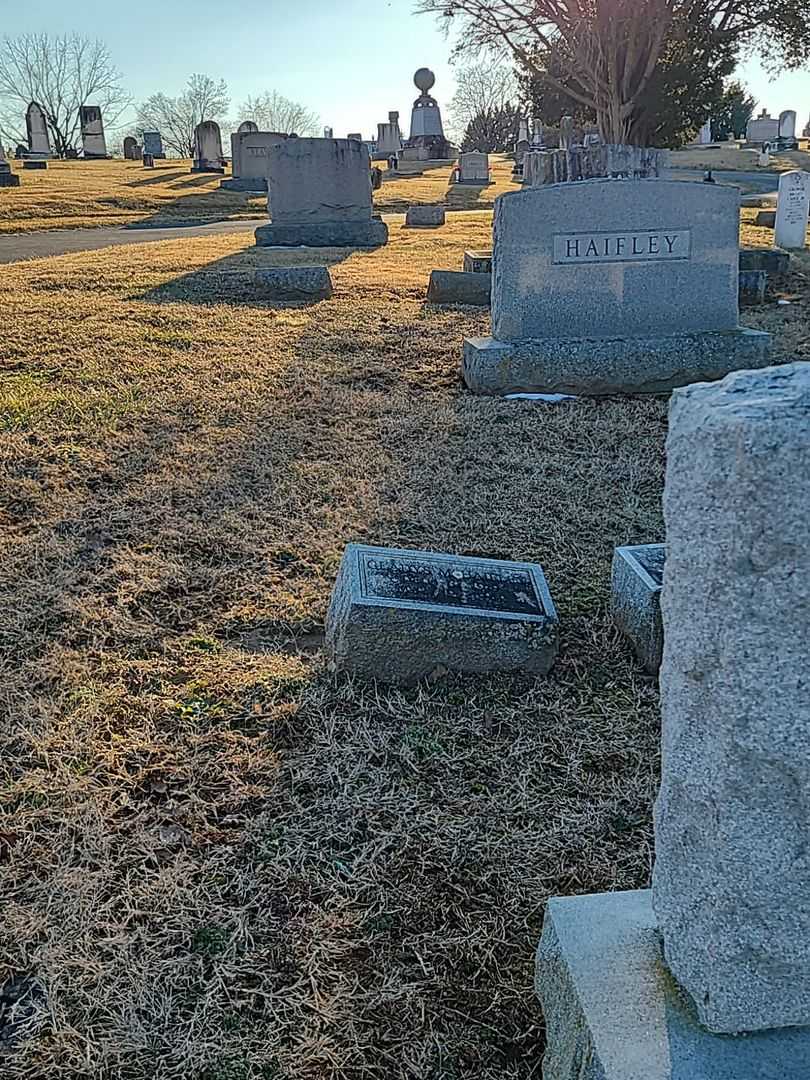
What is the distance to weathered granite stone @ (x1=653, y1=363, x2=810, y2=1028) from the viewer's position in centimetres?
108

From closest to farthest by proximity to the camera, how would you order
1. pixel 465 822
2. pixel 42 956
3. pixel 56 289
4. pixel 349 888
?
pixel 42 956, pixel 349 888, pixel 465 822, pixel 56 289

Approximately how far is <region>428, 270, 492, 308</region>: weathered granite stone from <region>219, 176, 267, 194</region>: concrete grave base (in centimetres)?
1684

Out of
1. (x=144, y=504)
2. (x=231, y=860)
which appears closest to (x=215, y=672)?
(x=231, y=860)

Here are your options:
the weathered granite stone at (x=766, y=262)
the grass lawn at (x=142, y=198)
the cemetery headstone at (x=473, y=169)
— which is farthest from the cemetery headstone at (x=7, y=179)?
the weathered granite stone at (x=766, y=262)

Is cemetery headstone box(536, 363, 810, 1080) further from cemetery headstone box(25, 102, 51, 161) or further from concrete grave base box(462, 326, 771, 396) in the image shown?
cemetery headstone box(25, 102, 51, 161)

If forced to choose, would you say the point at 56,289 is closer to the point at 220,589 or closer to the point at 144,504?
the point at 144,504

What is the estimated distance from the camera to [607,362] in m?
6.15

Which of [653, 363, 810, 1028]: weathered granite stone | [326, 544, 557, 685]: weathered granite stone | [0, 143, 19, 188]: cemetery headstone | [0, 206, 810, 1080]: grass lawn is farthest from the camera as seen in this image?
[0, 143, 19, 188]: cemetery headstone

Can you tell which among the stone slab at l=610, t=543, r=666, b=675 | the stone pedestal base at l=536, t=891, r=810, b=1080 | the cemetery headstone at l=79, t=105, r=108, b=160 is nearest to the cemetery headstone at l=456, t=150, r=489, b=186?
the cemetery headstone at l=79, t=105, r=108, b=160

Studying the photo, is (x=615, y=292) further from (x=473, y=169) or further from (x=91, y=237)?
(x=473, y=169)

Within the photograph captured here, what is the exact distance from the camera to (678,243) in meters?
6.09

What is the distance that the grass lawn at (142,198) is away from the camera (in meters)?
17.4

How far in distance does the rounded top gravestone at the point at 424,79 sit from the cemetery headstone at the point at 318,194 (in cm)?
2839

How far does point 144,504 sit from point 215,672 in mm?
1588
